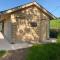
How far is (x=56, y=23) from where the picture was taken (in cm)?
3375

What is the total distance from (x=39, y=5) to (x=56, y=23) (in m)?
12.9

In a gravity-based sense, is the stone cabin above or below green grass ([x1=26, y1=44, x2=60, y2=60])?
above

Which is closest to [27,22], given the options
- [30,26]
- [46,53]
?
[30,26]

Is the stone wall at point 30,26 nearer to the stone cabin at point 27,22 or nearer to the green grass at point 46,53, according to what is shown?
the stone cabin at point 27,22

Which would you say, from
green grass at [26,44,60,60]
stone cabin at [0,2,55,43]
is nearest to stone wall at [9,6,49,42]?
stone cabin at [0,2,55,43]

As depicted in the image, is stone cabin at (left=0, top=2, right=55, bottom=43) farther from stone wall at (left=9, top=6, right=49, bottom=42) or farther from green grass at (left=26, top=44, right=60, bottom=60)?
green grass at (left=26, top=44, right=60, bottom=60)

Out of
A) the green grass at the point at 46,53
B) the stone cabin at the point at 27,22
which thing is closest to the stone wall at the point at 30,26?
the stone cabin at the point at 27,22

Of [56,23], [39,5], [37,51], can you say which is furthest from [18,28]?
[56,23]

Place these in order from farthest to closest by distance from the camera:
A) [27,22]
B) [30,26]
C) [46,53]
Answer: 1. [30,26]
2. [27,22]
3. [46,53]

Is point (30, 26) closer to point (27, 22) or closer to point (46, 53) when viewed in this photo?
point (27, 22)

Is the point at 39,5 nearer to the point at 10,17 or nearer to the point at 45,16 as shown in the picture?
the point at 45,16

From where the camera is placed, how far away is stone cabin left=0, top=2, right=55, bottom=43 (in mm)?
20344

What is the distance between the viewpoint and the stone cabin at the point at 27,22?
20.3 meters

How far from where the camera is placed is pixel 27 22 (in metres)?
21.1
